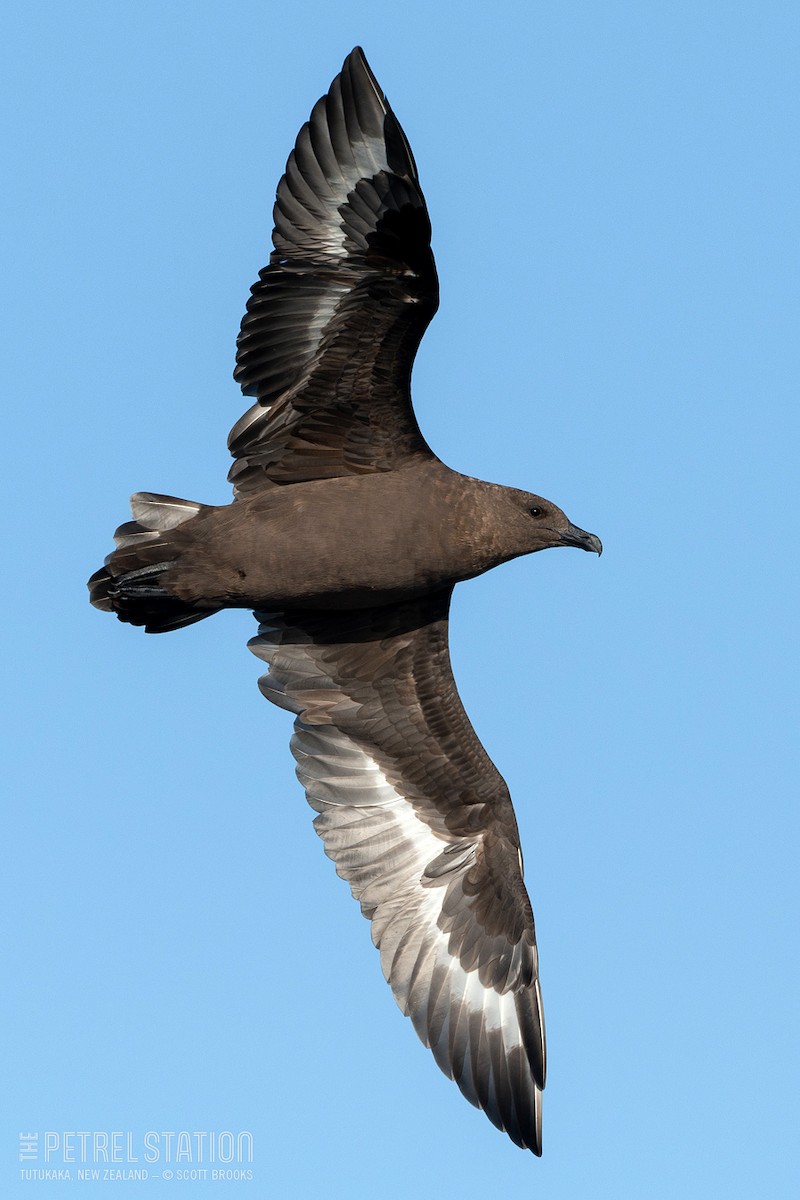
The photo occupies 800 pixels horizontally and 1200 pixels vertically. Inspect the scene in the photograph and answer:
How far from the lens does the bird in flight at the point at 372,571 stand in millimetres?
8664

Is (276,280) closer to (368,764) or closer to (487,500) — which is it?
(487,500)

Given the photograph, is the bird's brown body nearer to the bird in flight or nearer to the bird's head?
the bird in flight

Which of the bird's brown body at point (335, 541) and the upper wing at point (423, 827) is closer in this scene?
the bird's brown body at point (335, 541)

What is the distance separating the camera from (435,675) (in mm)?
9727

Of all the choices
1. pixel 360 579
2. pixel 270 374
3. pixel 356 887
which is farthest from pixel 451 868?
pixel 270 374

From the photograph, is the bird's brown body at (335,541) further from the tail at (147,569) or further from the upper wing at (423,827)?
the upper wing at (423,827)

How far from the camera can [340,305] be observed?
8664 millimetres

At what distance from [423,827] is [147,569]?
2.21 m

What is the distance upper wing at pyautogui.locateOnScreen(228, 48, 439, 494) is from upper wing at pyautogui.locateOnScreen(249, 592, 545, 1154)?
0.98 m

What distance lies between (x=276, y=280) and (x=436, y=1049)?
155 inches

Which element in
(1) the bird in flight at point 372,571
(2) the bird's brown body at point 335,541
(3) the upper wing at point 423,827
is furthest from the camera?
(3) the upper wing at point 423,827

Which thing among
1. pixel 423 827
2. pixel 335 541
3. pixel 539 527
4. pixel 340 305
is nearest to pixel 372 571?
pixel 335 541

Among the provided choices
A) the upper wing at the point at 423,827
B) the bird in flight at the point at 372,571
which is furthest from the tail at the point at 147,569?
the upper wing at the point at 423,827

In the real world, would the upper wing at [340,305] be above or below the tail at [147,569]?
above
